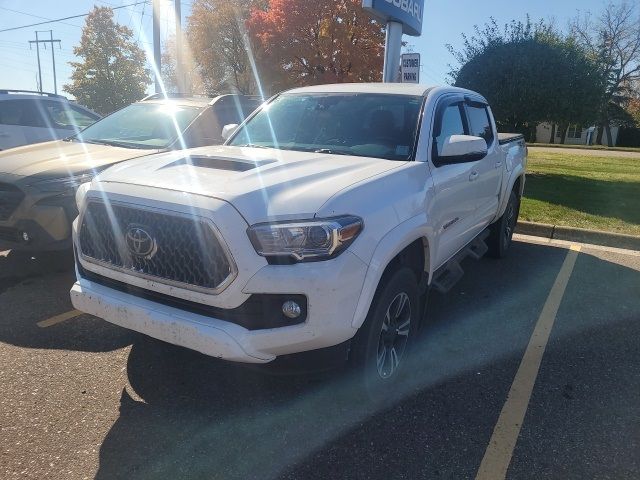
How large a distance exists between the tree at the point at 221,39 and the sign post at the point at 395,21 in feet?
74.2

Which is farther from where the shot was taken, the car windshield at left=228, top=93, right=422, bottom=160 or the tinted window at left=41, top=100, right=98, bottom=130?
the tinted window at left=41, top=100, right=98, bottom=130

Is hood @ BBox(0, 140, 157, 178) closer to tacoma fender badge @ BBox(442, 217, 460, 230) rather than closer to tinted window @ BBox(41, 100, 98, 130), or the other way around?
tacoma fender badge @ BBox(442, 217, 460, 230)

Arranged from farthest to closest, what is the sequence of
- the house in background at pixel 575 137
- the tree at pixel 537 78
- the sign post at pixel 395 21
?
the house in background at pixel 575 137 < the tree at pixel 537 78 < the sign post at pixel 395 21

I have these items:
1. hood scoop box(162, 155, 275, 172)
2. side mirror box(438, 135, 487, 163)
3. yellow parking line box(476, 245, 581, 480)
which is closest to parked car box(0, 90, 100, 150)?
hood scoop box(162, 155, 275, 172)

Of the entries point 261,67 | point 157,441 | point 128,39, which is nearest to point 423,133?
point 157,441

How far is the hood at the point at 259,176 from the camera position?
2.56m

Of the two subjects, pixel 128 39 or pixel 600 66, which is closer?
pixel 600 66

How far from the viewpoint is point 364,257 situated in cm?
260

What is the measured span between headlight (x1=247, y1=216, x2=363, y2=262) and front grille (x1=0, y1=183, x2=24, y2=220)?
300cm

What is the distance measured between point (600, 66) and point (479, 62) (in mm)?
3157

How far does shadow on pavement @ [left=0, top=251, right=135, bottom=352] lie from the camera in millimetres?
3783

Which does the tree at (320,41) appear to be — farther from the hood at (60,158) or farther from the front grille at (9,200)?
the front grille at (9,200)

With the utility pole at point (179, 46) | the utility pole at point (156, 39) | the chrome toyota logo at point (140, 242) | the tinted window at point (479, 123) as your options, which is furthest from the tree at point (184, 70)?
the chrome toyota logo at point (140, 242)

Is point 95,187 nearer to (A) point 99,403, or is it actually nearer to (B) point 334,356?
(A) point 99,403
